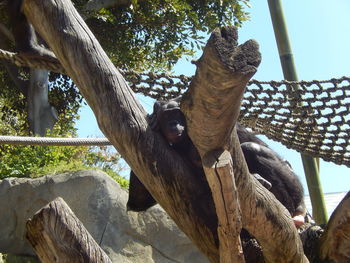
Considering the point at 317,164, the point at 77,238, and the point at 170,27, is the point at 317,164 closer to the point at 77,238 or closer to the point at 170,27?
the point at 77,238

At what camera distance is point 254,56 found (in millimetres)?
1209

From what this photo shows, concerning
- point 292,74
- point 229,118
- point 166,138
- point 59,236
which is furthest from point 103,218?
Answer: point 229,118

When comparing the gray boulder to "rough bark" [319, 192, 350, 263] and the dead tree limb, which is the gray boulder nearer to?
"rough bark" [319, 192, 350, 263]

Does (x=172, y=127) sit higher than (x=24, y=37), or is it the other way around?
(x=24, y=37)

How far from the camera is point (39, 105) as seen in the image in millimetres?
7750

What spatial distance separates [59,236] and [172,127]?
1217 millimetres

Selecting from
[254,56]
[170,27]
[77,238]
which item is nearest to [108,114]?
[77,238]

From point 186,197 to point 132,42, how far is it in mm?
6779

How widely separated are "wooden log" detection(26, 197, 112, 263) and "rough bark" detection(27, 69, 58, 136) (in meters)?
6.31

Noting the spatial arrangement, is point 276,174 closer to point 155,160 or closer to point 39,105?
point 155,160

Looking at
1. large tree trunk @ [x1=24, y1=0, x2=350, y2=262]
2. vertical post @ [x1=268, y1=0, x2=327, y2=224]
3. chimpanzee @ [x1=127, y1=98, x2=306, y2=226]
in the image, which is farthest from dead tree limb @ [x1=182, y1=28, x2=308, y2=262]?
vertical post @ [x1=268, y1=0, x2=327, y2=224]

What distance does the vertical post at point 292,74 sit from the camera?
4078mm

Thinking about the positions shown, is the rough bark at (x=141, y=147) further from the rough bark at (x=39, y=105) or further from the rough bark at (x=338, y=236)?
the rough bark at (x=39, y=105)

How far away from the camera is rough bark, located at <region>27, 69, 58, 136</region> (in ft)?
25.2
